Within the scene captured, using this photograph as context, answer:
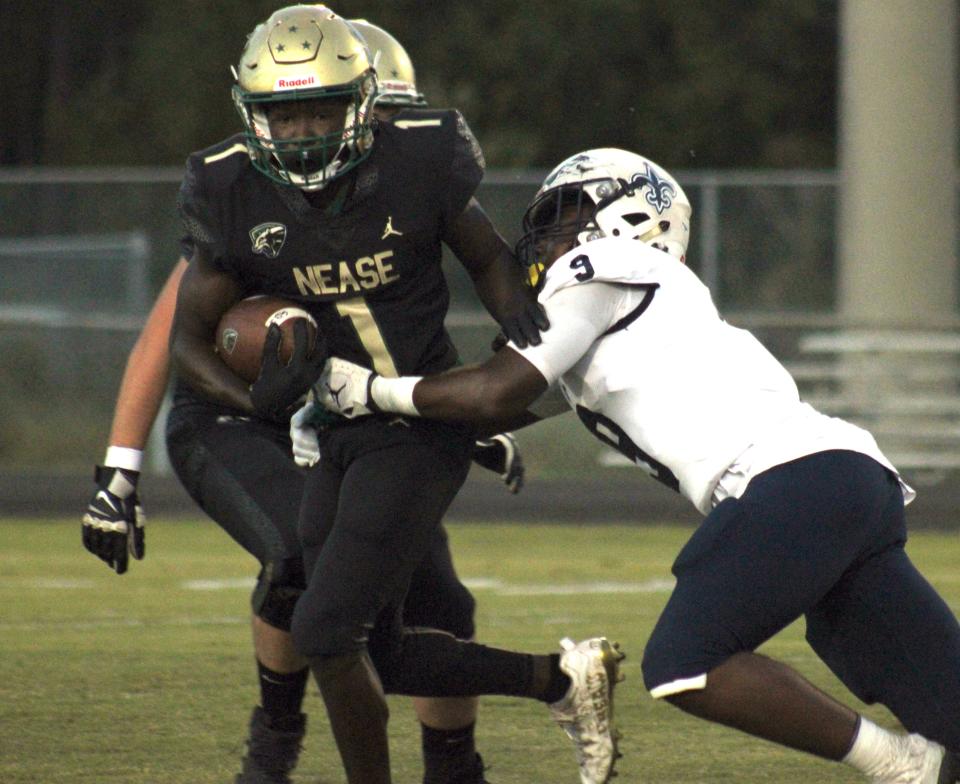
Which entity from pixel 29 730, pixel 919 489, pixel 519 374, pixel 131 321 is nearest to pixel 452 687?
pixel 519 374

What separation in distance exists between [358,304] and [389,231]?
0.17 meters

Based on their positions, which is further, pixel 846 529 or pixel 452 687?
pixel 452 687

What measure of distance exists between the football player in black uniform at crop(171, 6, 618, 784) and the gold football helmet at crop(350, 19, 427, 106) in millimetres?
864

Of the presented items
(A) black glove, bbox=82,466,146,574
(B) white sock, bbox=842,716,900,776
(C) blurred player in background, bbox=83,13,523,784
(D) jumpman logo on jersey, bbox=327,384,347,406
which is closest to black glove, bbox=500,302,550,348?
(D) jumpman logo on jersey, bbox=327,384,347,406

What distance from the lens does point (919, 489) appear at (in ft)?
35.3

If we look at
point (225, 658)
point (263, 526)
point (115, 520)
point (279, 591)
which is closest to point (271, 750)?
point (279, 591)

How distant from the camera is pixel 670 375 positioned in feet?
13.0

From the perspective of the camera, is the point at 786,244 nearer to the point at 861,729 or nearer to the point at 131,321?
the point at 131,321

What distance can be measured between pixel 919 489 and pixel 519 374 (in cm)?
715

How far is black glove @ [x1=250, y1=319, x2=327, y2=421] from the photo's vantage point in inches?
159

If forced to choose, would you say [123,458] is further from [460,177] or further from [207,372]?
[460,177]

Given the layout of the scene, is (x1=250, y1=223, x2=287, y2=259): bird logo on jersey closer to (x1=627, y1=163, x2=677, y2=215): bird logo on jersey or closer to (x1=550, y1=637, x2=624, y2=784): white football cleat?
(x1=627, y1=163, x2=677, y2=215): bird logo on jersey

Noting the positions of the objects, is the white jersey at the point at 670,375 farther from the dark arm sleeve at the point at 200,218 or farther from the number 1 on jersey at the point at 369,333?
the dark arm sleeve at the point at 200,218

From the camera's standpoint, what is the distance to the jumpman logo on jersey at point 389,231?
166 inches
